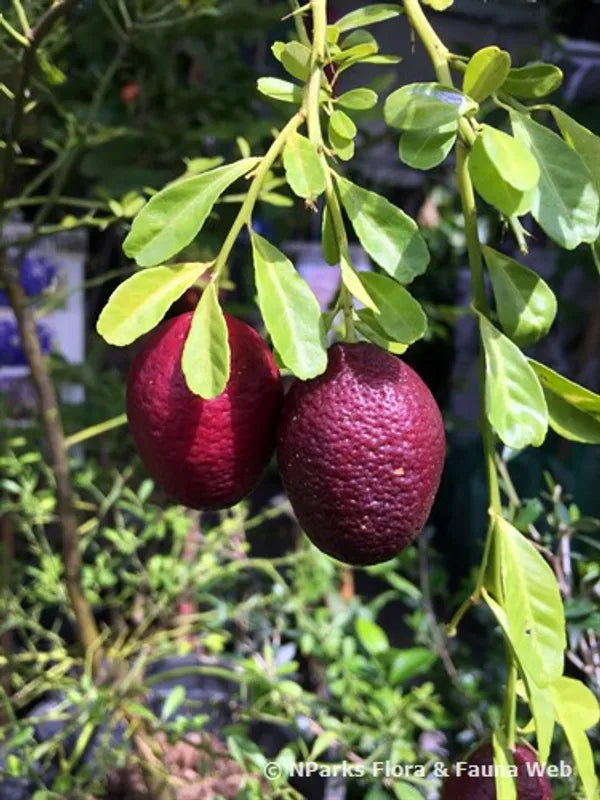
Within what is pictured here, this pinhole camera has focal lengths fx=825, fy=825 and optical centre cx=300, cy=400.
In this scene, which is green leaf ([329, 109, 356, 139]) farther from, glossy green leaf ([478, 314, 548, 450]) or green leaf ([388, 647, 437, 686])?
green leaf ([388, 647, 437, 686])

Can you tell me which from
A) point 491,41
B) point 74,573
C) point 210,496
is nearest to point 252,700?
point 74,573

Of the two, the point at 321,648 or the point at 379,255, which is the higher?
the point at 379,255

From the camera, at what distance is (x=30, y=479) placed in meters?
0.88

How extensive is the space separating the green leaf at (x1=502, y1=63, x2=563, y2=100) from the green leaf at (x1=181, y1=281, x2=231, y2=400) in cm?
14

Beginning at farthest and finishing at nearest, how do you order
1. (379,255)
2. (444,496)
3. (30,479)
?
(444,496)
(30,479)
(379,255)

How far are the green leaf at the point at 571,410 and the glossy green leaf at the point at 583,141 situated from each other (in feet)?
0.28

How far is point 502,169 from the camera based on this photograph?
9.8 inches

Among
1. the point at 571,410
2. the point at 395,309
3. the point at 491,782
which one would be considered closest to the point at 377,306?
the point at 395,309

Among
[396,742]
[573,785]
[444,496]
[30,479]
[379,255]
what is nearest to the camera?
[379,255]

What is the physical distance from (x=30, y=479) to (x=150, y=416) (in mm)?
597

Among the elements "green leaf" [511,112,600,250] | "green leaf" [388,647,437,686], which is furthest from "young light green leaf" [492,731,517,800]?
"green leaf" [388,647,437,686]

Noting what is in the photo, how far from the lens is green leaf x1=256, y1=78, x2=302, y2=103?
1.02ft

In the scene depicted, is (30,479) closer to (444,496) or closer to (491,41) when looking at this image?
(444,496)

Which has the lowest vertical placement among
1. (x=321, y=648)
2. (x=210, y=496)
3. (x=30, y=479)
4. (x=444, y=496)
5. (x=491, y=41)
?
(x=444, y=496)
